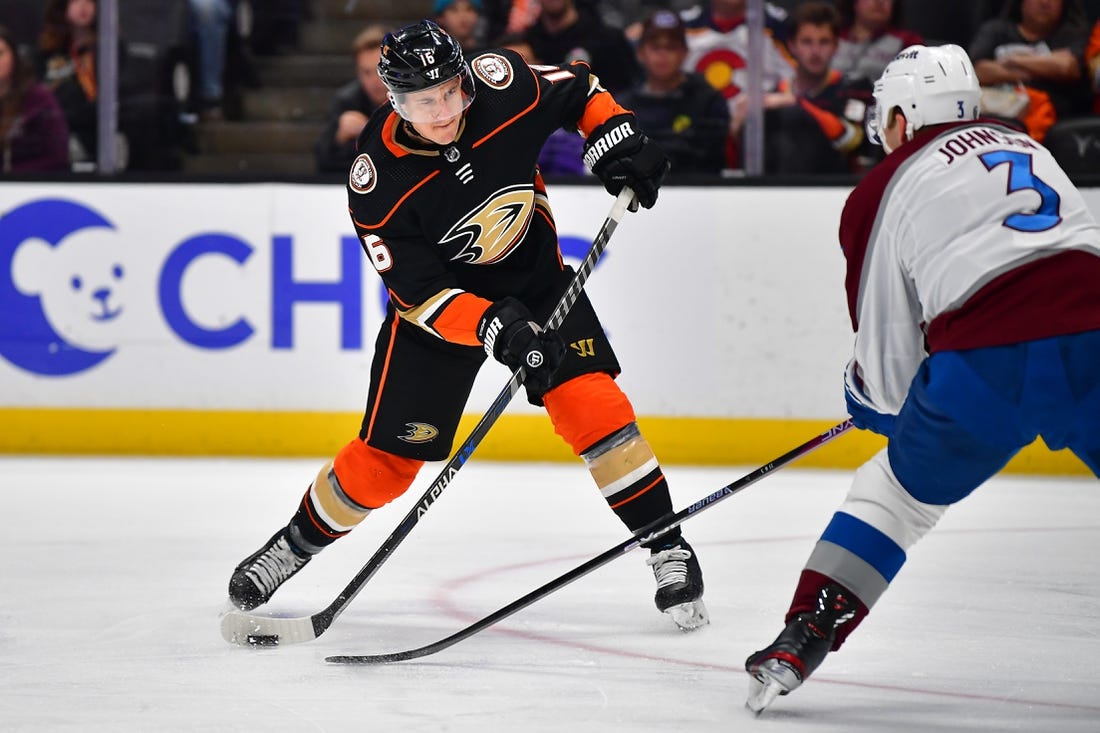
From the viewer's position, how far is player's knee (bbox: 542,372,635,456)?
278 centimetres

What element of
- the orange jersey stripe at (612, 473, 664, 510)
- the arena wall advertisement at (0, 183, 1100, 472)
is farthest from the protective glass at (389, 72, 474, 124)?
the arena wall advertisement at (0, 183, 1100, 472)

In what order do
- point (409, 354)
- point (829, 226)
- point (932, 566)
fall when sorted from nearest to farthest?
point (409, 354), point (932, 566), point (829, 226)

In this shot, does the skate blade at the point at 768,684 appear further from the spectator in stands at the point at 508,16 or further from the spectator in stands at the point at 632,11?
the spectator in stands at the point at 508,16

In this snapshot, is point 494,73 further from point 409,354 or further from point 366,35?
point 366,35

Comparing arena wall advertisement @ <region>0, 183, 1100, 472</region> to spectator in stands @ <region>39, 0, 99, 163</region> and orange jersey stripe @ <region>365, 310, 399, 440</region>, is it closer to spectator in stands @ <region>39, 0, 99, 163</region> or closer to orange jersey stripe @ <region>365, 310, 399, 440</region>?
spectator in stands @ <region>39, 0, 99, 163</region>

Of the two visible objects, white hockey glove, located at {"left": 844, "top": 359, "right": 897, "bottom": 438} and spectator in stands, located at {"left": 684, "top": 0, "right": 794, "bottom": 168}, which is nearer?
white hockey glove, located at {"left": 844, "top": 359, "right": 897, "bottom": 438}

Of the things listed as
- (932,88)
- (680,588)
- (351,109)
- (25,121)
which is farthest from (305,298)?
(932,88)

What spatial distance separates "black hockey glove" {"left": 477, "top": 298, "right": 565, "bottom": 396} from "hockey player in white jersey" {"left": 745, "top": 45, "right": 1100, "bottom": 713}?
59 cm

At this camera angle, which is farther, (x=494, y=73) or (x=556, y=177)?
(x=556, y=177)

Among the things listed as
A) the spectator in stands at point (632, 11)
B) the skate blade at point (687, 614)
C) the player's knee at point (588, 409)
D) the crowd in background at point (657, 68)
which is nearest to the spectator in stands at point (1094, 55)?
the crowd in background at point (657, 68)

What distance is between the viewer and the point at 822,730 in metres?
2.08

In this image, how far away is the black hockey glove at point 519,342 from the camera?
251 centimetres

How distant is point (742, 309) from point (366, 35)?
166cm

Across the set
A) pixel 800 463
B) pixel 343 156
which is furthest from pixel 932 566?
pixel 343 156
